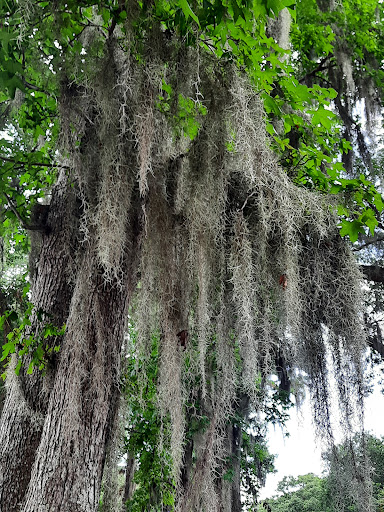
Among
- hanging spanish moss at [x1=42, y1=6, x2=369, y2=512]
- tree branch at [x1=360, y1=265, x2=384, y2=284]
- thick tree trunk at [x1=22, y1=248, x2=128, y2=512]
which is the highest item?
tree branch at [x1=360, y1=265, x2=384, y2=284]

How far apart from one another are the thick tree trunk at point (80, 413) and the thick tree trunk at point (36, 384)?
38 centimetres

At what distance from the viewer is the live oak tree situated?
208 centimetres

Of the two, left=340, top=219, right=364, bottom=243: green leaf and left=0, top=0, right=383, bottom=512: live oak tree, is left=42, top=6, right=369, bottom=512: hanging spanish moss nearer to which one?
left=0, top=0, right=383, bottom=512: live oak tree

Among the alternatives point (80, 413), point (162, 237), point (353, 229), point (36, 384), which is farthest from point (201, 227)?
point (36, 384)

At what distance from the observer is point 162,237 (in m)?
2.37

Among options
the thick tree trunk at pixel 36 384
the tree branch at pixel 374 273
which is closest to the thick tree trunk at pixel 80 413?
the thick tree trunk at pixel 36 384

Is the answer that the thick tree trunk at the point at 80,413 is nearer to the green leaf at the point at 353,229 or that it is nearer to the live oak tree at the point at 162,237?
the live oak tree at the point at 162,237

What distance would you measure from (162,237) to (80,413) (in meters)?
0.97

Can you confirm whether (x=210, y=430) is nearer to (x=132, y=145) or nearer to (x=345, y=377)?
(x=345, y=377)

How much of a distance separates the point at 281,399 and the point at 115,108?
592 cm

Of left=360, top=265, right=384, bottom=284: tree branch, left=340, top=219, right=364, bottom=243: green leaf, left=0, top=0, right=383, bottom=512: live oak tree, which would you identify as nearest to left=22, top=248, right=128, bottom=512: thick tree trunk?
left=0, top=0, right=383, bottom=512: live oak tree

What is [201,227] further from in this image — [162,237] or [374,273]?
[374,273]

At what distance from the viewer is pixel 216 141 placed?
2307 millimetres

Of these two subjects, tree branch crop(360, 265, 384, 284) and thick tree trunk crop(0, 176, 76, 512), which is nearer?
thick tree trunk crop(0, 176, 76, 512)
